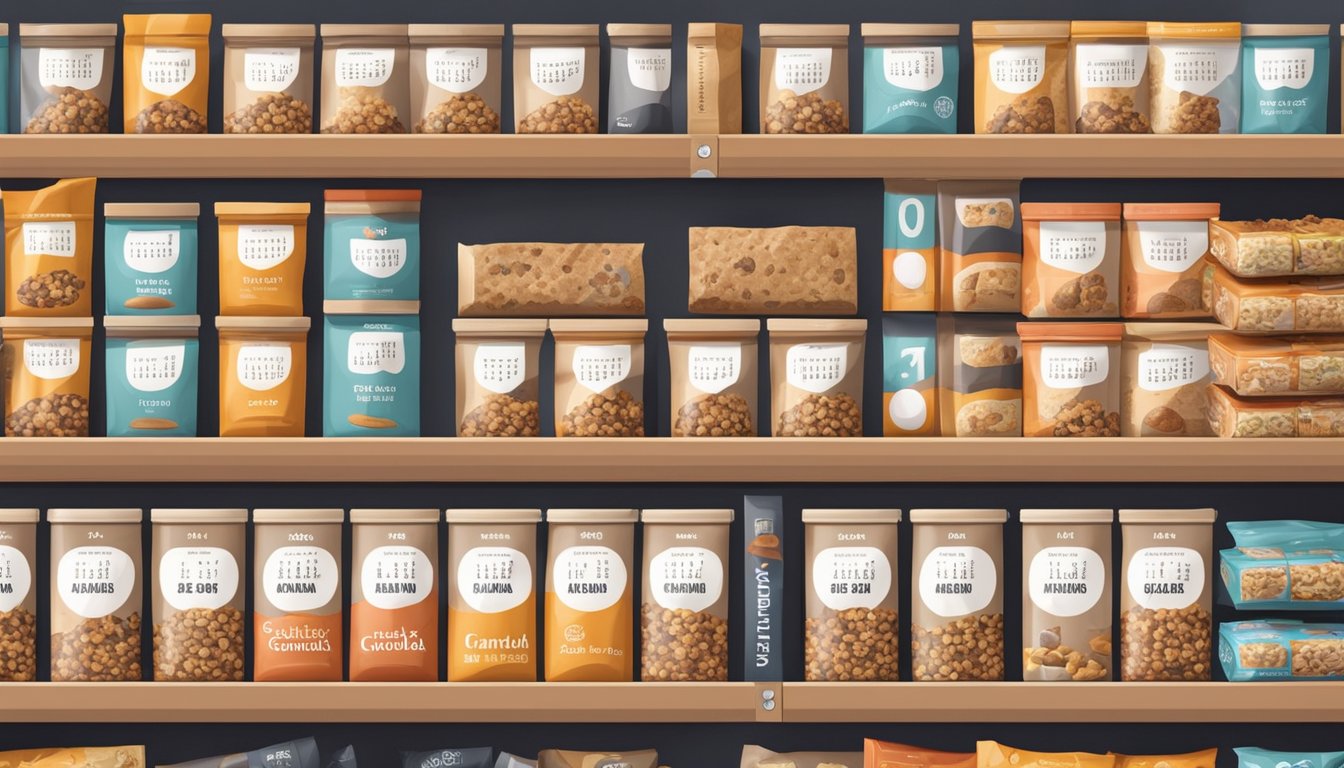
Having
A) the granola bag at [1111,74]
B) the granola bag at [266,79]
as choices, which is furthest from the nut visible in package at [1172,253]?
the granola bag at [266,79]

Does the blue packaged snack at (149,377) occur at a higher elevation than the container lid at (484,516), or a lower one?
higher

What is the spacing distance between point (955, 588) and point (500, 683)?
76cm

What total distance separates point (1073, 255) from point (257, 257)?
1.36 meters

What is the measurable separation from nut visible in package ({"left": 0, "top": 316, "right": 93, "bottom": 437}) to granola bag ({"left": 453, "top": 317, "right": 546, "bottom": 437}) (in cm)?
62

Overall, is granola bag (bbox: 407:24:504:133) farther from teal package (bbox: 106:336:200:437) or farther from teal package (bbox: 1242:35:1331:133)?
teal package (bbox: 1242:35:1331:133)

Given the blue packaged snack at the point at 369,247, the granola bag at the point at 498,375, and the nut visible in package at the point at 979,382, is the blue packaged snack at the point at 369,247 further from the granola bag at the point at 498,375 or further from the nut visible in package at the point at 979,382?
the nut visible in package at the point at 979,382

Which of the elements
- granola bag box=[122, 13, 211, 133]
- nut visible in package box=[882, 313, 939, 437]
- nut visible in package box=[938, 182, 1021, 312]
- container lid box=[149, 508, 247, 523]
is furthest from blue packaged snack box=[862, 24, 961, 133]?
container lid box=[149, 508, 247, 523]

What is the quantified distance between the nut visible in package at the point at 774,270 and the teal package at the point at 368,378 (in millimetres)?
514

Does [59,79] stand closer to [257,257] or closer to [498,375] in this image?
[257,257]

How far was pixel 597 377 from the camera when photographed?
214 cm

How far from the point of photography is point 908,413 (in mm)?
2176

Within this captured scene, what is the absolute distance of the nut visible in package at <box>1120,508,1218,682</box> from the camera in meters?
2.11

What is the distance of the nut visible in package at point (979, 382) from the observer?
214cm

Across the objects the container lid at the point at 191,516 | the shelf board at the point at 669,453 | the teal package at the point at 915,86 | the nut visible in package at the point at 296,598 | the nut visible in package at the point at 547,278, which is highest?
the teal package at the point at 915,86
